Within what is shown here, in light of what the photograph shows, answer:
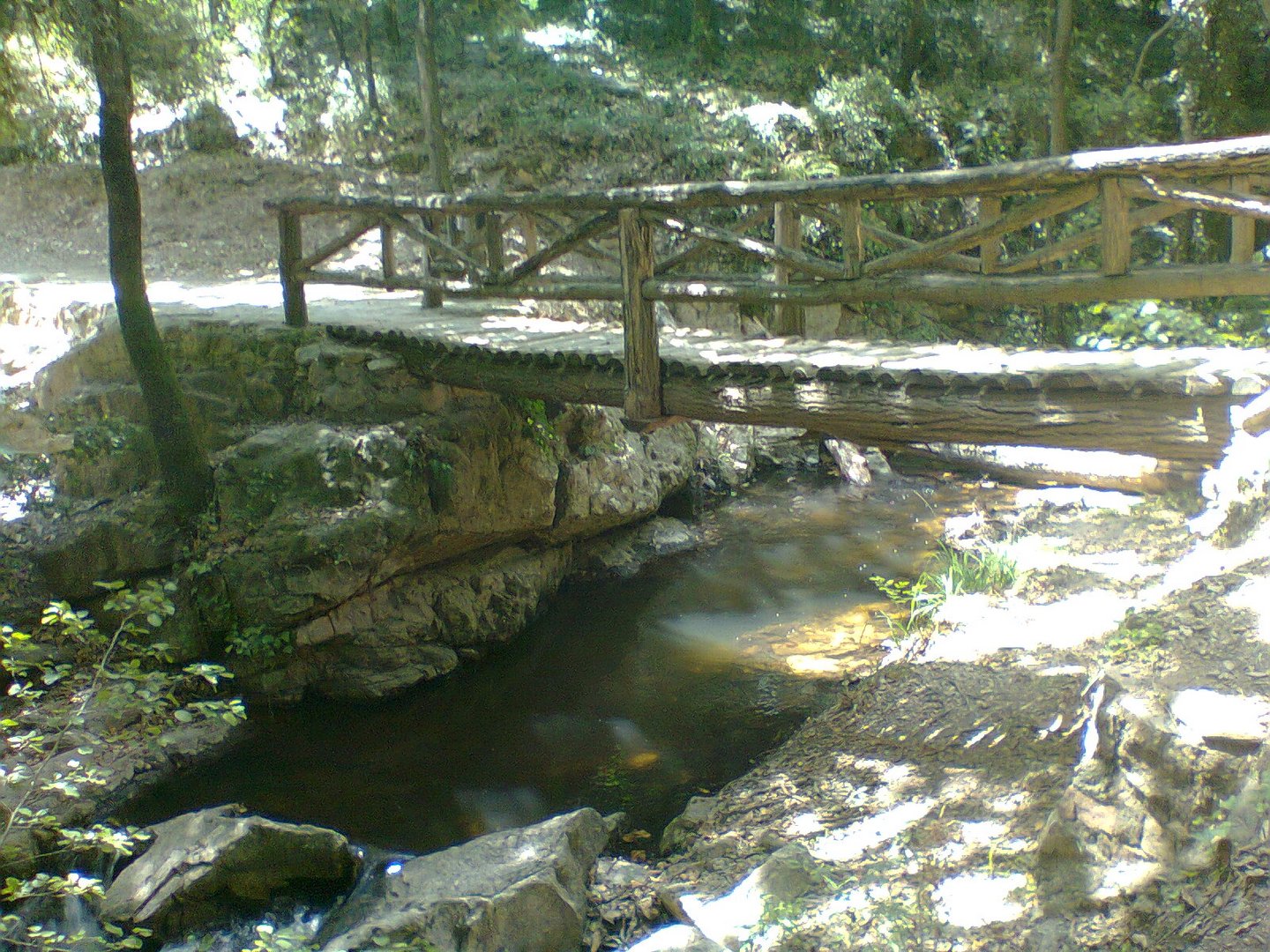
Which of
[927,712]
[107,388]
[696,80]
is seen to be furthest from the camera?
[696,80]

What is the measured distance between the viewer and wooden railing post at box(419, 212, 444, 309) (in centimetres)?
826

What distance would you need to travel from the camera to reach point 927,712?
5441mm

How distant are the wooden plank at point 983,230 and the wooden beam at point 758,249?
0.81ft

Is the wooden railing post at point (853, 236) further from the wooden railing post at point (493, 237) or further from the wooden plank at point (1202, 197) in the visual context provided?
the wooden railing post at point (493, 237)

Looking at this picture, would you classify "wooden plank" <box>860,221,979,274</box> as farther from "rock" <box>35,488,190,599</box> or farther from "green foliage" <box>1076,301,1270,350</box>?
"rock" <box>35,488,190,599</box>

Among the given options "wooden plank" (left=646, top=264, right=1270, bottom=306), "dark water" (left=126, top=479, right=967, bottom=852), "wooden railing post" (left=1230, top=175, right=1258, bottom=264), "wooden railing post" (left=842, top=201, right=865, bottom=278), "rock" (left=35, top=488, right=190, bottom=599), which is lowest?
"dark water" (left=126, top=479, right=967, bottom=852)

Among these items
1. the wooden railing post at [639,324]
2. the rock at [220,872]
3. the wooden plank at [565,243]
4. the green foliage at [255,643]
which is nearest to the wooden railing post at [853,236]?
the wooden railing post at [639,324]

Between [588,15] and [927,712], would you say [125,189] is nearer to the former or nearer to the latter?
[927,712]

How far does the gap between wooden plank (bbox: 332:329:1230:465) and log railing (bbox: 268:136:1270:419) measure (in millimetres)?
438

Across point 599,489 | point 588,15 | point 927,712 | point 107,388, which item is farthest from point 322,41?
point 927,712

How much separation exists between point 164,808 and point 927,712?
15.5ft

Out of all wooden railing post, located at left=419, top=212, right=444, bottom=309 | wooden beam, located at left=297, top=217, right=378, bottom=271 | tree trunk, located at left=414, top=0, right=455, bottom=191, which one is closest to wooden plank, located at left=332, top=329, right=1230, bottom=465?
wooden railing post, located at left=419, top=212, right=444, bottom=309

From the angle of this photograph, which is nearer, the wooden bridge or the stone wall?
the wooden bridge

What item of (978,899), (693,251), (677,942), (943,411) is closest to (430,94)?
(693,251)
